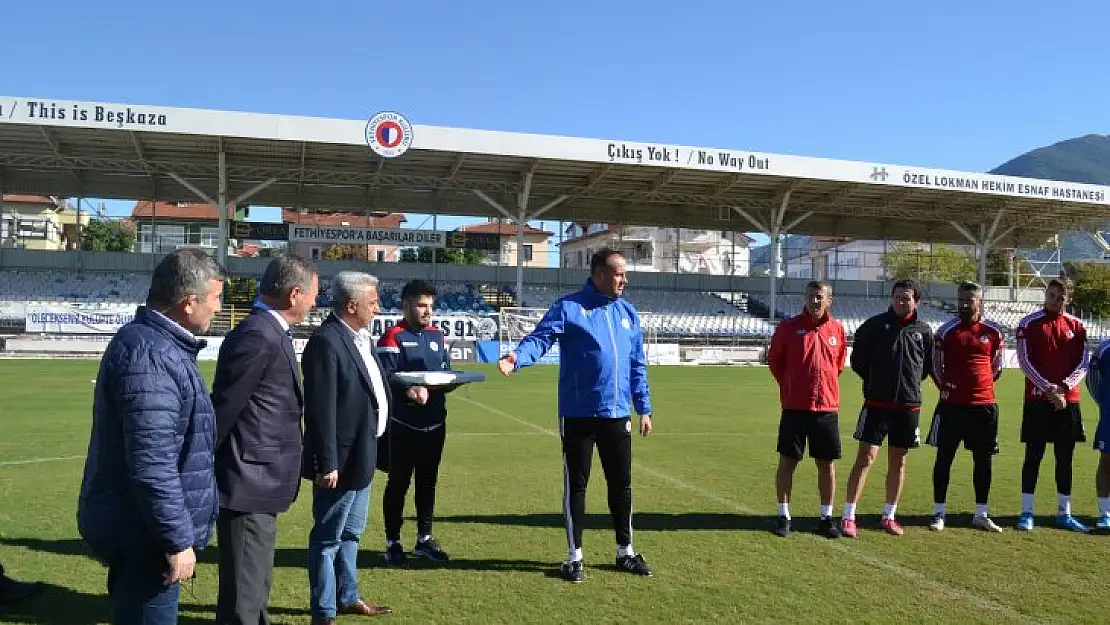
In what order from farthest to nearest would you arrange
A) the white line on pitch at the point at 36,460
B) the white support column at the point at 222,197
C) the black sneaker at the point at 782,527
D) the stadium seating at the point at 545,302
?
the stadium seating at the point at 545,302 → the white support column at the point at 222,197 → the white line on pitch at the point at 36,460 → the black sneaker at the point at 782,527

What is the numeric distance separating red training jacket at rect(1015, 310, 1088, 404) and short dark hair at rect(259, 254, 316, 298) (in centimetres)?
544

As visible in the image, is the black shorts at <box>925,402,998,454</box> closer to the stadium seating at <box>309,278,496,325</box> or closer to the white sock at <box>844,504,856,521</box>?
the white sock at <box>844,504,856,521</box>

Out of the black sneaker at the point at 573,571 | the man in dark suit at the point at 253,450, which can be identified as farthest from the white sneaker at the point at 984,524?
the man in dark suit at the point at 253,450

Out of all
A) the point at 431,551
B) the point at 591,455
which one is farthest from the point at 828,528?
the point at 431,551

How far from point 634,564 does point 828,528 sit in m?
1.77

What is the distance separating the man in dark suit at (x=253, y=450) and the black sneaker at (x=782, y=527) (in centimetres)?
383

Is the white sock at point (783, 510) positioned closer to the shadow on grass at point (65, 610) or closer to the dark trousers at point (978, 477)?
the dark trousers at point (978, 477)

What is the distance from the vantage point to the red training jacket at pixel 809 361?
6379 mm

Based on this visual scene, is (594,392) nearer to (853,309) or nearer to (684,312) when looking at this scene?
(684,312)

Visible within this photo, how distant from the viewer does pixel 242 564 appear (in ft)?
11.7

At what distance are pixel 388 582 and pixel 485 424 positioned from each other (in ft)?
26.0

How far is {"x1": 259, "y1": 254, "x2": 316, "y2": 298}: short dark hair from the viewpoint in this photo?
371 centimetres

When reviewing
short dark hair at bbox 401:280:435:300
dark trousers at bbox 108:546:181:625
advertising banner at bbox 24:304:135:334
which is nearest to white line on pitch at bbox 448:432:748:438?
short dark hair at bbox 401:280:435:300

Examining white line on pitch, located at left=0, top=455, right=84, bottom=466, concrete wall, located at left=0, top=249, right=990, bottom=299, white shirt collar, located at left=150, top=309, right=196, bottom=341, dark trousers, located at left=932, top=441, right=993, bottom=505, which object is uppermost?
concrete wall, located at left=0, top=249, right=990, bottom=299
